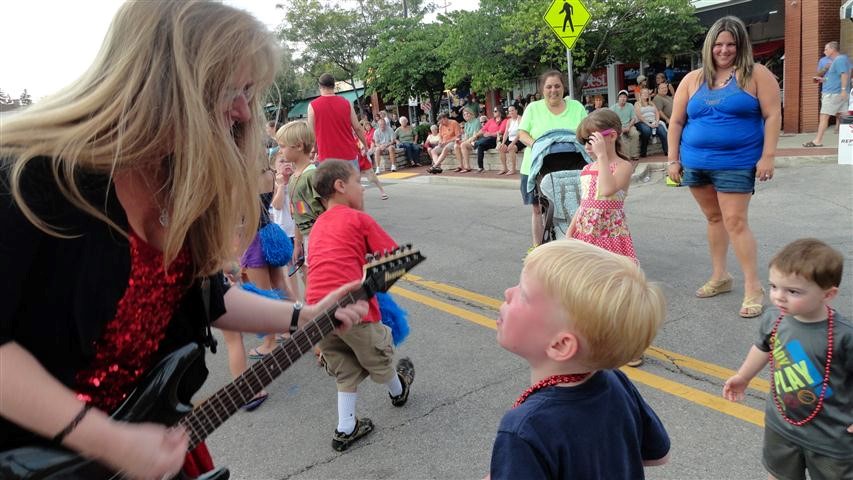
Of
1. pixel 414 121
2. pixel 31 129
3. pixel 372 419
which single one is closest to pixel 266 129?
pixel 31 129

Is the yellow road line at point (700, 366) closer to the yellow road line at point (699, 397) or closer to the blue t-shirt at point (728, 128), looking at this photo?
the yellow road line at point (699, 397)

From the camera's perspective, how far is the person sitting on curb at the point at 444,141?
54.5 feet

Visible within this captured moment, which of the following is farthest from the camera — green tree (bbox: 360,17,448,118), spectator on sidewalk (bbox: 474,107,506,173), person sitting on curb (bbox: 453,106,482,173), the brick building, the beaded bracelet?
green tree (bbox: 360,17,448,118)

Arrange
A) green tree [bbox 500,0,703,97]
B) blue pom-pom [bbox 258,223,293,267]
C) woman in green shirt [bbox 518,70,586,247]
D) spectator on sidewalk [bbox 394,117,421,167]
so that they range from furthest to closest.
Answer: spectator on sidewalk [bbox 394,117,421,167], green tree [bbox 500,0,703,97], woman in green shirt [bbox 518,70,586,247], blue pom-pom [bbox 258,223,293,267]

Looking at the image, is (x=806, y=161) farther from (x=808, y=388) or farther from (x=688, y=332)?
(x=808, y=388)

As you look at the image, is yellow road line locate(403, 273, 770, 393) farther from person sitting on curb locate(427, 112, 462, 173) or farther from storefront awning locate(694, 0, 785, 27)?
storefront awning locate(694, 0, 785, 27)

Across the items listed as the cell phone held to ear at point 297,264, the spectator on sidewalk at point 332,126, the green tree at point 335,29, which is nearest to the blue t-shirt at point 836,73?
the spectator on sidewalk at point 332,126

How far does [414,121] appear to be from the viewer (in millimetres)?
32594

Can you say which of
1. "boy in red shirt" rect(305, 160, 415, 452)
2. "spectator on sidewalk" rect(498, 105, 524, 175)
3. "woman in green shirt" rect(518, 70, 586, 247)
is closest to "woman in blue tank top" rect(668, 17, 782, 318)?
"woman in green shirt" rect(518, 70, 586, 247)

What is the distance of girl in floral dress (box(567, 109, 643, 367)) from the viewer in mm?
4027

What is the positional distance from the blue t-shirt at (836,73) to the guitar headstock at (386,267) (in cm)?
1148

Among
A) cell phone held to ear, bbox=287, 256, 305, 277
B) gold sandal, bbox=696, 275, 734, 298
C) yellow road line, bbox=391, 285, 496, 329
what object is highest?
cell phone held to ear, bbox=287, 256, 305, 277

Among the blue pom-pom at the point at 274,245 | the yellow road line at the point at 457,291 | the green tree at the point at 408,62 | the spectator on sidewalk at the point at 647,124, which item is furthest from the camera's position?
the green tree at the point at 408,62

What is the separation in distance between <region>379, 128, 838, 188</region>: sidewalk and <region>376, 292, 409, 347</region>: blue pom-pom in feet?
19.6
